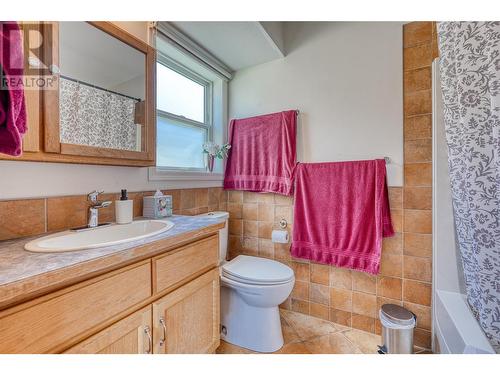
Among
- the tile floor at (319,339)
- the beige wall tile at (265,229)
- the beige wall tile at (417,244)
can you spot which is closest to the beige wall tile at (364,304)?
the tile floor at (319,339)

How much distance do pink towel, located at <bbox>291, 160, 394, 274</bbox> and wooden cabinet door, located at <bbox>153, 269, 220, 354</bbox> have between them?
0.80 meters

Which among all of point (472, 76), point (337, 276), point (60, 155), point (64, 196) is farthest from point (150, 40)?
point (337, 276)

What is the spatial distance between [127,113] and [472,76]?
1501 mm

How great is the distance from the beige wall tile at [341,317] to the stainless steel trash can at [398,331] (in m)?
0.26

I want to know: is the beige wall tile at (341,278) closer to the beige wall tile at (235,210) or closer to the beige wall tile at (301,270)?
the beige wall tile at (301,270)

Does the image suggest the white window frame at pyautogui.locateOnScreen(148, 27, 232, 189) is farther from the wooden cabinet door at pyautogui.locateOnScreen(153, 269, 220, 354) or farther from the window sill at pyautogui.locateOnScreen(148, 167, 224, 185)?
the wooden cabinet door at pyautogui.locateOnScreen(153, 269, 220, 354)

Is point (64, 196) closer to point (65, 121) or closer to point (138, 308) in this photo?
point (65, 121)

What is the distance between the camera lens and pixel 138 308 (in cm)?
77

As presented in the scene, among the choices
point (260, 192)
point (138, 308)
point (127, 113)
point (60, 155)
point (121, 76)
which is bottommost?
point (138, 308)

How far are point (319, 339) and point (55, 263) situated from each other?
62.9 inches

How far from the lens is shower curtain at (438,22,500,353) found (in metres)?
0.65

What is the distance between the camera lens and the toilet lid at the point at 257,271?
1334mm

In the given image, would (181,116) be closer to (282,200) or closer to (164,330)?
(282,200)
